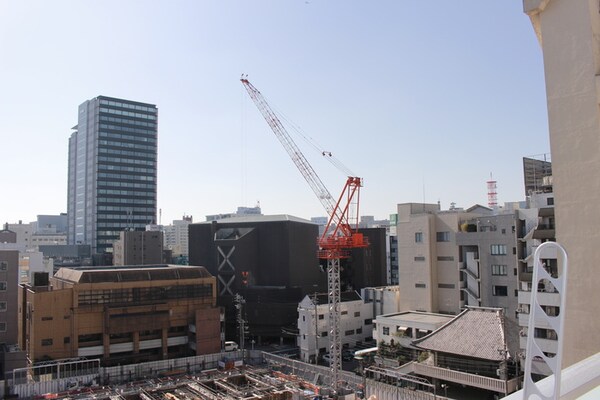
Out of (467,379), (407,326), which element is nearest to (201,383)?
(407,326)

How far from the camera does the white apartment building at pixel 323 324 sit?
5766cm

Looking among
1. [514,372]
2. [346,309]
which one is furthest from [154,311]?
[514,372]

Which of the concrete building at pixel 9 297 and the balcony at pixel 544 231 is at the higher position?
the balcony at pixel 544 231

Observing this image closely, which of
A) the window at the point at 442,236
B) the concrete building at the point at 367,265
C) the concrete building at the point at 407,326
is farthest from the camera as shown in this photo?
the concrete building at the point at 367,265

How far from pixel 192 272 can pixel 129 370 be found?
46.9 ft

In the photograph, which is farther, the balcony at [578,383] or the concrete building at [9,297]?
the concrete building at [9,297]

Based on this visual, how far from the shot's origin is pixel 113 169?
137 meters

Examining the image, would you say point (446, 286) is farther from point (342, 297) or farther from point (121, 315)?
point (121, 315)

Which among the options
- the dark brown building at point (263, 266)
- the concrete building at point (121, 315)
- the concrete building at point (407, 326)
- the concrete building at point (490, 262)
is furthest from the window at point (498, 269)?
the concrete building at point (121, 315)

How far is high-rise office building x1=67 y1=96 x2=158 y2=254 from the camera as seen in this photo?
13600cm

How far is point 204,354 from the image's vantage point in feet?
178

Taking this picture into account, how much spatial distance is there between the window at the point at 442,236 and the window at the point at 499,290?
24.3 feet

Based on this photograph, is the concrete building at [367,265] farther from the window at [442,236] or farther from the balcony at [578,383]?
the balcony at [578,383]

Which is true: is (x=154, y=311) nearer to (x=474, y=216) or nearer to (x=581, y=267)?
(x=474, y=216)
